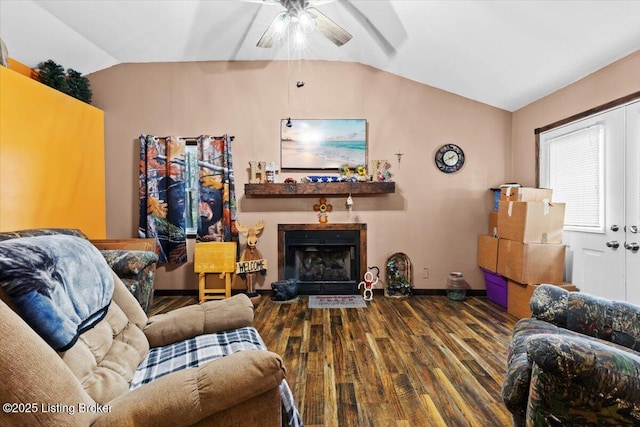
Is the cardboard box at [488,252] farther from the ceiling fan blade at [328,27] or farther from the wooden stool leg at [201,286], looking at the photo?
the wooden stool leg at [201,286]

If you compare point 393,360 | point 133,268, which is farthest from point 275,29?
point 393,360

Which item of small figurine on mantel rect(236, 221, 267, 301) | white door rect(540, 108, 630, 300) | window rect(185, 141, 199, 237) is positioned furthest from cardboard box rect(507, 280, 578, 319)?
window rect(185, 141, 199, 237)

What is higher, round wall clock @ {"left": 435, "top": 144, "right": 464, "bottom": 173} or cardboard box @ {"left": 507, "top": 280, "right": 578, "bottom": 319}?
round wall clock @ {"left": 435, "top": 144, "right": 464, "bottom": 173}

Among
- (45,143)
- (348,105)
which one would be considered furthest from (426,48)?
(45,143)

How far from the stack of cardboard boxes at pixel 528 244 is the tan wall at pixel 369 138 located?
702mm

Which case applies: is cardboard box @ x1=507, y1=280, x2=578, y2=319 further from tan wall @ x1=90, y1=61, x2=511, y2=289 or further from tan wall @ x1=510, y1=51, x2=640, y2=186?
tan wall @ x1=510, y1=51, x2=640, y2=186

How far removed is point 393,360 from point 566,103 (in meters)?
3.11

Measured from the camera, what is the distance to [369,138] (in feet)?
14.5

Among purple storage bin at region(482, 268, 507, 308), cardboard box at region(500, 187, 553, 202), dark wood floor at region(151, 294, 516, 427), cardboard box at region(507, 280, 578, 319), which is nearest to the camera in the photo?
dark wood floor at region(151, 294, 516, 427)

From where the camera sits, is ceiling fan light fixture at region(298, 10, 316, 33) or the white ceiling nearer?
ceiling fan light fixture at region(298, 10, 316, 33)

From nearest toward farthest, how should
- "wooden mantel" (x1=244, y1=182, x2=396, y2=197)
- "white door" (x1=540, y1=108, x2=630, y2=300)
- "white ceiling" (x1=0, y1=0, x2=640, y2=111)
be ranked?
"white ceiling" (x1=0, y1=0, x2=640, y2=111), "white door" (x1=540, y1=108, x2=630, y2=300), "wooden mantel" (x1=244, y1=182, x2=396, y2=197)

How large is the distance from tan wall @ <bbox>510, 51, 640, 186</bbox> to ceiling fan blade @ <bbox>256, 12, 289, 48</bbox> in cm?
277

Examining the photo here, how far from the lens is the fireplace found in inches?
172

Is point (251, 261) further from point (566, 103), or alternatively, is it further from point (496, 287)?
point (566, 103)
